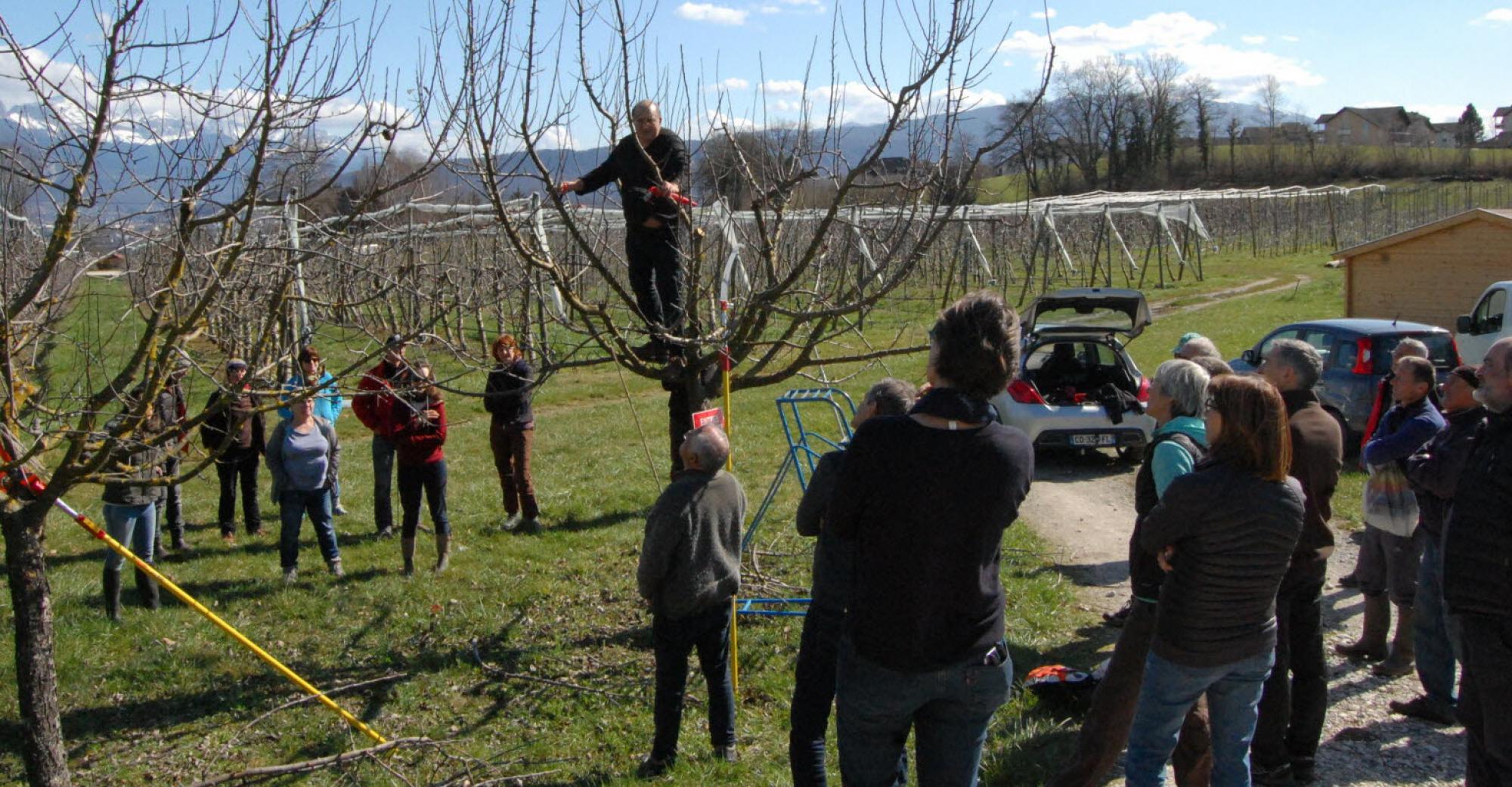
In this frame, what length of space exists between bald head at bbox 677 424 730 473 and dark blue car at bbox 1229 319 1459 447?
7.74m

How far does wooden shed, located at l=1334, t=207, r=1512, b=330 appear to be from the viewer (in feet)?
56.2

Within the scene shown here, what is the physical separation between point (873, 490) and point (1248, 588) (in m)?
1.55

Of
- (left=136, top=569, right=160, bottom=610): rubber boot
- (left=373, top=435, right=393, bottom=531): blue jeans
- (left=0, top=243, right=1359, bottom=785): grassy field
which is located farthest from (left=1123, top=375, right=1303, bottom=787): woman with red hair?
(left=373, top=435, right=393, bottom=531): blue jeans

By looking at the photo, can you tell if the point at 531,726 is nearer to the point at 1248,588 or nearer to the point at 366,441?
the point at 1248,588

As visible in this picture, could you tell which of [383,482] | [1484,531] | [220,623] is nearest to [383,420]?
[383,482]

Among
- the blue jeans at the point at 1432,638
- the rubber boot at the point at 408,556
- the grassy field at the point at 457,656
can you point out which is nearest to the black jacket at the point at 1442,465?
the blue jeans at the point at 1432,638

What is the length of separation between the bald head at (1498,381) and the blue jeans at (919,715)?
1834mm

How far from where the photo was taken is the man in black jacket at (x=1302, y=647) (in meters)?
4.42

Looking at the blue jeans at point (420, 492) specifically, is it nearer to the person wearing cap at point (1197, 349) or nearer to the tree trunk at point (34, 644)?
the tree trunk at point (34, 644)

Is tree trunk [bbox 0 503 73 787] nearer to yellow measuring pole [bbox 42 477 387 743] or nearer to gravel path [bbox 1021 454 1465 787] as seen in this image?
yellow measuring pole [bbox 42 477 387 743]

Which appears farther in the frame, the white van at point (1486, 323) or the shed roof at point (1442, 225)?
the shed roof at point (1442, 225)

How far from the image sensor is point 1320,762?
4781 millimetres

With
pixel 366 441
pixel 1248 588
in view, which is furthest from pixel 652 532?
pixel 366 441

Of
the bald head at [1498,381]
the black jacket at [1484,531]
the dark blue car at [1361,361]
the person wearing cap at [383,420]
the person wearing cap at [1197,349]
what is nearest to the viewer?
the black jacket at [1484,531]
